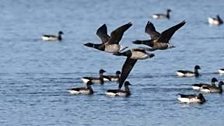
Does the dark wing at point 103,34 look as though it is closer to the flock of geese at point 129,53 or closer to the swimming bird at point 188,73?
the flock of geese at point 129,53

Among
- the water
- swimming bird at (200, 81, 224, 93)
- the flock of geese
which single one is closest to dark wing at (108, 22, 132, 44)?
the flock of geese

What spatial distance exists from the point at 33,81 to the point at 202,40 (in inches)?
602

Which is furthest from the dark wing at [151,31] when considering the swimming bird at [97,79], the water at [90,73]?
the swimming bird at [97,79]

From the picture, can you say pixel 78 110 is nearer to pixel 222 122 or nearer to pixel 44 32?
pixel 222 122

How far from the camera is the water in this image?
1331 inches

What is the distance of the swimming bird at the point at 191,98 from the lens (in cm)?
3641

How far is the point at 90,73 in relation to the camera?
144 feet

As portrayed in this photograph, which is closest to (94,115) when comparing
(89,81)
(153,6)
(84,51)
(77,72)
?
(89,81)

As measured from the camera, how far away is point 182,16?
2945 inches

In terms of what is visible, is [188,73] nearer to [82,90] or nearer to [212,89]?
[212,89]

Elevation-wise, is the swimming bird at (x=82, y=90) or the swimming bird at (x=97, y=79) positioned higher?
the swimming bird at (x=97, y=79)

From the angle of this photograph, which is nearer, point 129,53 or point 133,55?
point 133,55

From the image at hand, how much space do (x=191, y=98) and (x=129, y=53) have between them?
11.5 metres

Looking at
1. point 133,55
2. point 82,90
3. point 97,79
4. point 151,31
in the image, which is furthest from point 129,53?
point 97,79
